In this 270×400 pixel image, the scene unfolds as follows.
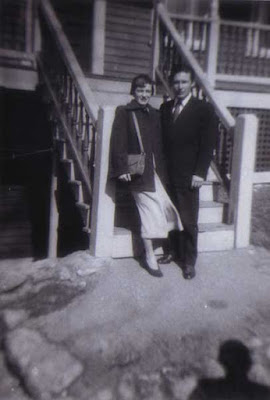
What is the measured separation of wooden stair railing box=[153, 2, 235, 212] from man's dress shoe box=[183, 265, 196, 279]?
5.27ft

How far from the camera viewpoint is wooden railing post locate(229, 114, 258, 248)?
527cm

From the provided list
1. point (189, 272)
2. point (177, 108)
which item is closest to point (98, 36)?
point (177, 108)

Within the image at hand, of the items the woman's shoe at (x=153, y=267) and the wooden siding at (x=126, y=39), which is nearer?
the woman's shoe at (x=153, y=267)

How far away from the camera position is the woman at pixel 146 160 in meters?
4.36

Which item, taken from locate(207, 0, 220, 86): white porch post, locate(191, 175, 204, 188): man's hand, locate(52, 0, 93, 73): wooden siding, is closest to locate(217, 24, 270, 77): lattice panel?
locate(207, 0, 220, 86): white porch post

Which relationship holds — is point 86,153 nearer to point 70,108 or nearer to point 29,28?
point 70,108

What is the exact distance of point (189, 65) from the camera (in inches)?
271

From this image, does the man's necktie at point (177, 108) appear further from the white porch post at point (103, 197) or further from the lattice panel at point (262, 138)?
the lattice panel at point (262, 138)

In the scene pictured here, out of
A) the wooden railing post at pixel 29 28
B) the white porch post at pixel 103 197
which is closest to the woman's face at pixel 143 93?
the white porch post at pixel 103 197

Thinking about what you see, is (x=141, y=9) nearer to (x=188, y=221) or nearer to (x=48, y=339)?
(x=188, y=221)

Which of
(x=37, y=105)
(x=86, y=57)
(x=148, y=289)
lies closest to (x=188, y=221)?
(x=148, y=289)

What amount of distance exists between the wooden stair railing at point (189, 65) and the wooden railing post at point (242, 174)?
28cm

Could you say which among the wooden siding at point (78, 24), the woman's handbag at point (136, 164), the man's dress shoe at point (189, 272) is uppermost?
the wooden siding at point (78, 24)

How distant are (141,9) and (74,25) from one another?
1483mm
